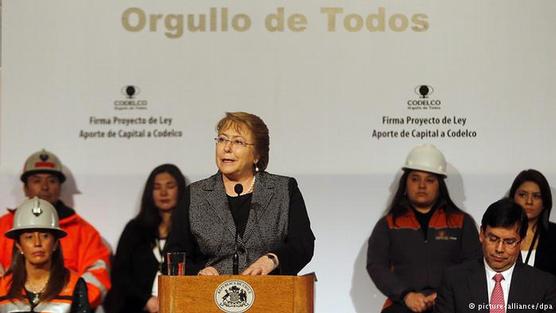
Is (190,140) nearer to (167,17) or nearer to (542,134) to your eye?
(167,17)

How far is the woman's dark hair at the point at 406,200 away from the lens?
21.0 ft

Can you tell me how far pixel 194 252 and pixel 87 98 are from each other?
2622mm

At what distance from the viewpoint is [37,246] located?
19.1 ft

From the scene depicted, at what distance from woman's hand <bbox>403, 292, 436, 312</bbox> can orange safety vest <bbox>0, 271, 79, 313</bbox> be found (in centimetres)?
175

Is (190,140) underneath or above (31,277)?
above

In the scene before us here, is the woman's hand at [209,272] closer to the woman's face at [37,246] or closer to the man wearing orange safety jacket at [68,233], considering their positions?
the woman's face at [37,246]

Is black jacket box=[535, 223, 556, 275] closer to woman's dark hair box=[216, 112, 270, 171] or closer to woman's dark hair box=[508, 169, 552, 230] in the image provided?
woman's dark hair box=[508, 169, 552, 230]

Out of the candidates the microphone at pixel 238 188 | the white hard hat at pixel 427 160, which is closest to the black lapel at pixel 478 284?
the microphone at pixel 238 188

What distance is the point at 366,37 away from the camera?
674cm

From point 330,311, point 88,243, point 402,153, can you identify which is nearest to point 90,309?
point 88,243

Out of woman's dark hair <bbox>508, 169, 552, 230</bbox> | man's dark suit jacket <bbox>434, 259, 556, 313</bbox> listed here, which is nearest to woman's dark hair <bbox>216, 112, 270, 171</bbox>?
man's dark suit jacket <bbox>434, 259, 556, 313</bbox>

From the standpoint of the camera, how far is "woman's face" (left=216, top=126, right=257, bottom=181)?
4.37 metres

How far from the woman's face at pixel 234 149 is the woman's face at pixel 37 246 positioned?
69.2 inches

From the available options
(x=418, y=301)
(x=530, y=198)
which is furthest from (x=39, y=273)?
(x=530, y=198)
